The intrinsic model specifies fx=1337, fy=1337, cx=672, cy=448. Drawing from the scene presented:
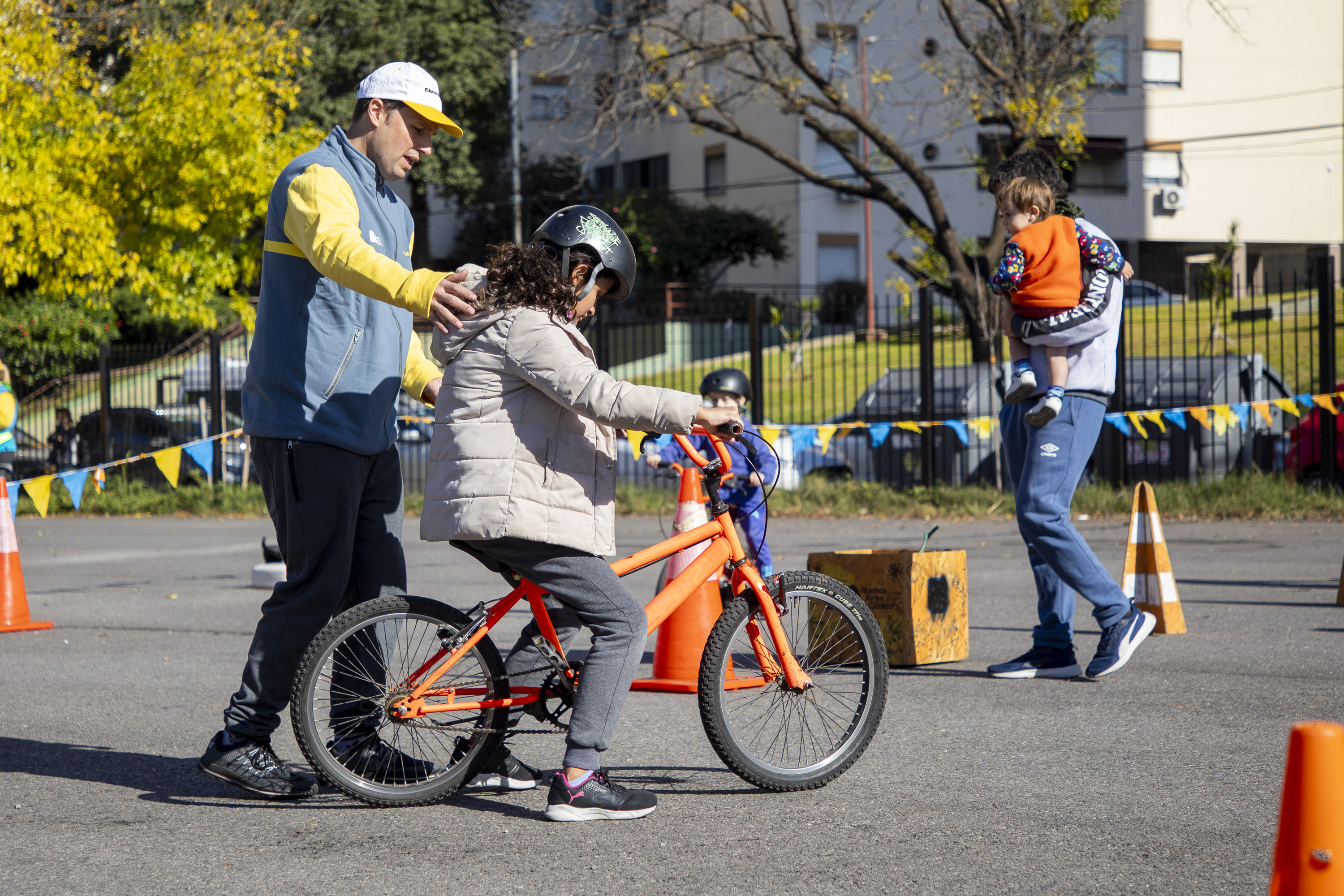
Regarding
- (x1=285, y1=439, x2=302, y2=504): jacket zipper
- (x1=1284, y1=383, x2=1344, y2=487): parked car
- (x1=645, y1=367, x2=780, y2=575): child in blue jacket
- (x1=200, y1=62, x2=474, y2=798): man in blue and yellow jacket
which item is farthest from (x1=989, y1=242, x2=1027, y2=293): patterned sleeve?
(x1=1284, y1=383, x2=1344, y2=487): parked car

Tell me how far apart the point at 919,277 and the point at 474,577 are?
47.8 ft

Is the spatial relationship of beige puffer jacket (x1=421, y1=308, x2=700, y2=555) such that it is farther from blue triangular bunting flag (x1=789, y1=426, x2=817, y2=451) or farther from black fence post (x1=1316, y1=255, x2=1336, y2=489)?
black fence post (x1=1316, y1=255, x2=1336, y2=489)

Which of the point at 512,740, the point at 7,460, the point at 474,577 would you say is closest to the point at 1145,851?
the point at 512,740

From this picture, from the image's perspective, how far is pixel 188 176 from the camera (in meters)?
17.6

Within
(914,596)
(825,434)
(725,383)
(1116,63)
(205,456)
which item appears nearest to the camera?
(914,596)

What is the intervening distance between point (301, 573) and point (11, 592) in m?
4.57

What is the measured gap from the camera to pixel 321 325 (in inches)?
161

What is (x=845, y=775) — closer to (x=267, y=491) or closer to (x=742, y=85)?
(x=267, y=491)

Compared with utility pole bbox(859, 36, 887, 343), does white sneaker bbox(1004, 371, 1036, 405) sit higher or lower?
lower

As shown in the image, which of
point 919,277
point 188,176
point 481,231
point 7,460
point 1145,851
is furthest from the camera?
point 481,231

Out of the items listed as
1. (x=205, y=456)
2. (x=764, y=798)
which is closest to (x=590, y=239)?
(x=764, y=798)

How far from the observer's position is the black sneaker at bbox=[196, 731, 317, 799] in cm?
405

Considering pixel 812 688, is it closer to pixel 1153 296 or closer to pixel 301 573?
pixel 301 573

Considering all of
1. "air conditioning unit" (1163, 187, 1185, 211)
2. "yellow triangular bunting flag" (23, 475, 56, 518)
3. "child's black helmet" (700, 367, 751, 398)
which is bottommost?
"yellow triangular bunting flag" (23, 475, 56, 518)
